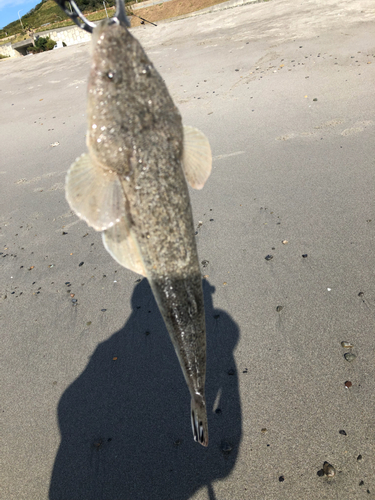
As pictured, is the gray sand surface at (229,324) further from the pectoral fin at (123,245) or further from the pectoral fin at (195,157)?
the pectoral fin at (195,157)

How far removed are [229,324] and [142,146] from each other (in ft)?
9.08

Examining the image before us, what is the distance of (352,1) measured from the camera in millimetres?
10062

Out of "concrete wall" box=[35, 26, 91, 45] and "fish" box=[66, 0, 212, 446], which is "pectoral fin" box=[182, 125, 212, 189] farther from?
"concrete wall" box=[35, 26, 91, 45]

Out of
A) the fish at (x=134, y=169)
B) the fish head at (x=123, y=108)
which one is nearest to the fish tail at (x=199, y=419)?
the fish at (x=134, y=169)

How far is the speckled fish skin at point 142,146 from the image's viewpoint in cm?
160

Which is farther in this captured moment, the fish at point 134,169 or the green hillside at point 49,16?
the green hillside at point 49,16

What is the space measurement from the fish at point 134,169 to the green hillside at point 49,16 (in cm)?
3216

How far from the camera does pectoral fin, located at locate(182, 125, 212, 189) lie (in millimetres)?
1811

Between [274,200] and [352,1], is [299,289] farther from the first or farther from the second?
[352,1]

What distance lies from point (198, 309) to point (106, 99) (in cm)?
114

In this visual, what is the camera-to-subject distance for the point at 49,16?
49031 millimetres

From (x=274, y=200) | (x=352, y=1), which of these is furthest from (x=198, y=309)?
(x=352, y=1)

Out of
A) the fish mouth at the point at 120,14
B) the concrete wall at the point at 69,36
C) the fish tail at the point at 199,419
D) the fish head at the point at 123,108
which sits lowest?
the fish tail at the point at 199,419

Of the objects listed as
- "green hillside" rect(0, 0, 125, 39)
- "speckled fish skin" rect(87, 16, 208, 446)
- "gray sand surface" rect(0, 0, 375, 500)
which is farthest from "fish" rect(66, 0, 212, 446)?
"green hillside" rect(0, 0, 125, 39)
